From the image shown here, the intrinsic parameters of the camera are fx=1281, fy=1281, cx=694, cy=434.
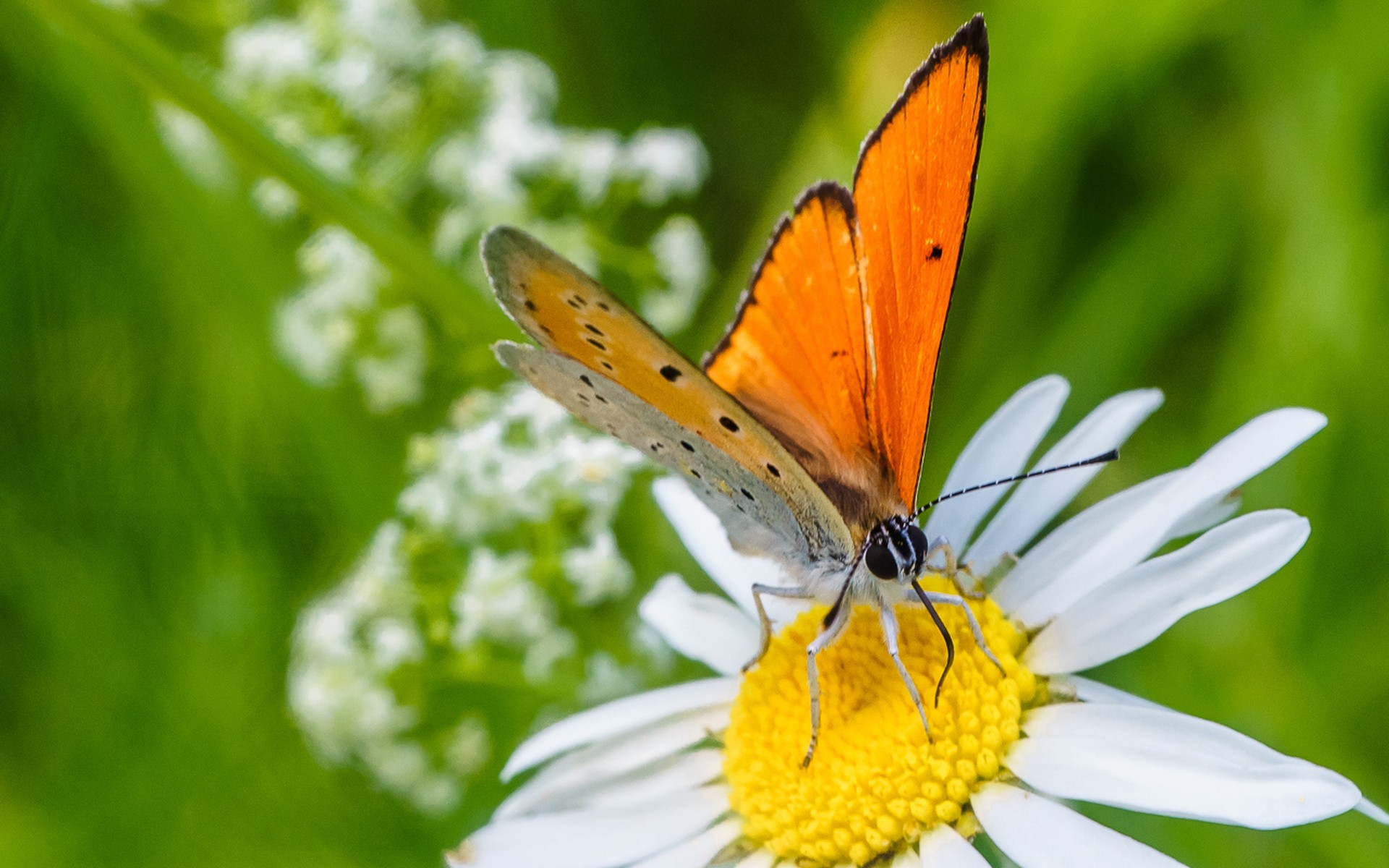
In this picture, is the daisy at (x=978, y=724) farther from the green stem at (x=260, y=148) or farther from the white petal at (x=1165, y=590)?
the green stem at (x=260, y=148)

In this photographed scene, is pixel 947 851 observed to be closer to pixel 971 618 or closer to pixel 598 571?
pixel 971 618

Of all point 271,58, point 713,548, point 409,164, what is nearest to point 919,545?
point 713,548

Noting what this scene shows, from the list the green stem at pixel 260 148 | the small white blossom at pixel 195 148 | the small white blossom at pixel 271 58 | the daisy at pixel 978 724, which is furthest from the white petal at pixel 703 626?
the small white blossom at pixel 195 148

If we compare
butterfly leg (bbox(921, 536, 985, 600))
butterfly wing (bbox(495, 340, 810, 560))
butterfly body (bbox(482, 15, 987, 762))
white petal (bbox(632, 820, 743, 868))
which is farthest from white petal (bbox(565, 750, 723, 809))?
butterfly leg (bbox(921, 536, 985, 600))

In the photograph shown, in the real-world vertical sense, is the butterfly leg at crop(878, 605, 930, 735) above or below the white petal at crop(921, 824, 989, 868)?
above

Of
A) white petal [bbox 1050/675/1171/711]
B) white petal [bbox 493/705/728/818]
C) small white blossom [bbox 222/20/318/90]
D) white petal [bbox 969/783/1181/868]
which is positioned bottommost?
white petal [bbox 969/783/1181/868]

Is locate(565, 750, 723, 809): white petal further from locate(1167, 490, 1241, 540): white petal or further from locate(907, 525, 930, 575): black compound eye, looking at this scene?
locate(1167, 490, 1241, 540): white petal
